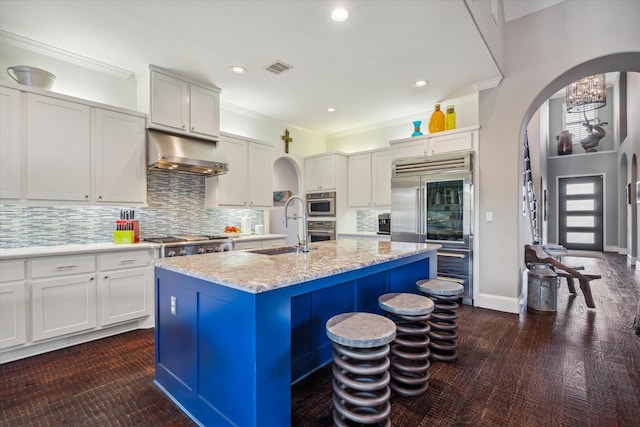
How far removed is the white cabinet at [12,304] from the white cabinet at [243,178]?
212 cm

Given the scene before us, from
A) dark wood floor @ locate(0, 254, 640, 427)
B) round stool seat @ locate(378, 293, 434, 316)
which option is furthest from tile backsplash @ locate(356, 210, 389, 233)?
round stool seat @ locate(378, 293, 434, 316)

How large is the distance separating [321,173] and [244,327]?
449 centimetres

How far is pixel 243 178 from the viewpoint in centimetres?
457

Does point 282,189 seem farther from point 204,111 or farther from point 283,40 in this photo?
point 283,40

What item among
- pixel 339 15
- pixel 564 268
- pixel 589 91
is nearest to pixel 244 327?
pixel 339 15

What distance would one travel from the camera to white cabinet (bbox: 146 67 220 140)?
3490 millimetres

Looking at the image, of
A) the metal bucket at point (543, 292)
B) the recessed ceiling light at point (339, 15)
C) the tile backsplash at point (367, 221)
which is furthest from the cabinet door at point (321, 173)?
the metal bucket at point (543, 292)

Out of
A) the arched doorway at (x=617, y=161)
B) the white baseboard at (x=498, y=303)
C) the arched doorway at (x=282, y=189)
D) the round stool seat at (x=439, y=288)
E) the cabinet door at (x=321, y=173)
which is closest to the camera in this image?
the round stool seat at (x=439, y=288)

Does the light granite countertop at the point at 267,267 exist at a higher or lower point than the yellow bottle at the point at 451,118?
lower

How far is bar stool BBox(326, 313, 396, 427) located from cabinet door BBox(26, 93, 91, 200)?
2.91 metres

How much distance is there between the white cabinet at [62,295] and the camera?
2.62 metres

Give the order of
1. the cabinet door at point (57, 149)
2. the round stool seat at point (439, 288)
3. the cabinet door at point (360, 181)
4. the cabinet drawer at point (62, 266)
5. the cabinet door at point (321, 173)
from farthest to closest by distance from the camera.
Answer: the cabinet door at point (321, 173)
the cabinet door at point (360, 181)
the cabinet door at point (57, 149)
the cabinet drawer at point (62, 266)
the round stool seat at point (439, 288)

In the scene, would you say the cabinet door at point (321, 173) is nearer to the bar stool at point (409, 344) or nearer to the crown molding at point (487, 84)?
the crown molding at point (487, 84)

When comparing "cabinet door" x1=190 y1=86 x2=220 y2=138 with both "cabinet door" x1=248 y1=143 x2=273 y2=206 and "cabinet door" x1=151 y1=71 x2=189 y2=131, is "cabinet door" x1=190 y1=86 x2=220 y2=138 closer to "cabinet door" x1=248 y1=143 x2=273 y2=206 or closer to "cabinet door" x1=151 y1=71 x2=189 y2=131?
"cabinet door" x1=151 y1=71 x2=189 y2=131
